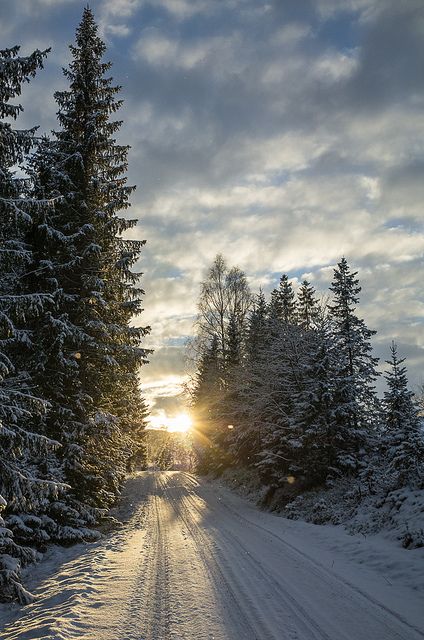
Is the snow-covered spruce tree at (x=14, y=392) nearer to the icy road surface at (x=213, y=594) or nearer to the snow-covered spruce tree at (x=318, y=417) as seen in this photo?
the icy road surface at (x=213, y=594)

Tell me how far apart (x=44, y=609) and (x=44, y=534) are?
143 inches

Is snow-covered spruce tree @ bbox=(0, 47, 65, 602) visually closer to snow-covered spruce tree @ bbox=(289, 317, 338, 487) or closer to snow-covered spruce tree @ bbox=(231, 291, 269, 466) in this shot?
snow-covered spruce tree @ bbox=(289, 317, 338, 487)

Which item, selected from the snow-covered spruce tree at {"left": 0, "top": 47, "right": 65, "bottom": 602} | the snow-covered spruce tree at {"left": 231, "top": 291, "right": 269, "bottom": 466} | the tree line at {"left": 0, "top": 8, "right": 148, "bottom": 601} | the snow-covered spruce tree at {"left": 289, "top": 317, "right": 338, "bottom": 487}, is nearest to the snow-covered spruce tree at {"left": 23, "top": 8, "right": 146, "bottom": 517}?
the tree line at {"left": 0, "top": 8, "right": 148, "bottom": 601}

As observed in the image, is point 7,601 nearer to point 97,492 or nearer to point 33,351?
point 97,492

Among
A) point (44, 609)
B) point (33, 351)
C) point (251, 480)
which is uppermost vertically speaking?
point (33, 351)

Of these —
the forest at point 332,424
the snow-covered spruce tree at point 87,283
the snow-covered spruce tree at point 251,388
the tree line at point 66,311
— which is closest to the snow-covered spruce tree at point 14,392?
the tree line at point 66,311

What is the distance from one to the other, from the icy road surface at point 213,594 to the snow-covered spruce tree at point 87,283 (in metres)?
3.18

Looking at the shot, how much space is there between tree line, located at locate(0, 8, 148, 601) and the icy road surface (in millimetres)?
1097

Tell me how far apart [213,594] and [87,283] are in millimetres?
9787

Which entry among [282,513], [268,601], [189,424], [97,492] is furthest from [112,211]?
[189,424]

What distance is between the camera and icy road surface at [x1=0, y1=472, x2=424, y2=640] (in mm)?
6152

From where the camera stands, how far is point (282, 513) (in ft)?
58.5

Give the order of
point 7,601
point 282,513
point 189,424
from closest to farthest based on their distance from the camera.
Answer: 1. point 7,601
2. point 282,513
3. point 189,424

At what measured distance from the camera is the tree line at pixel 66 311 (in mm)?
8430
